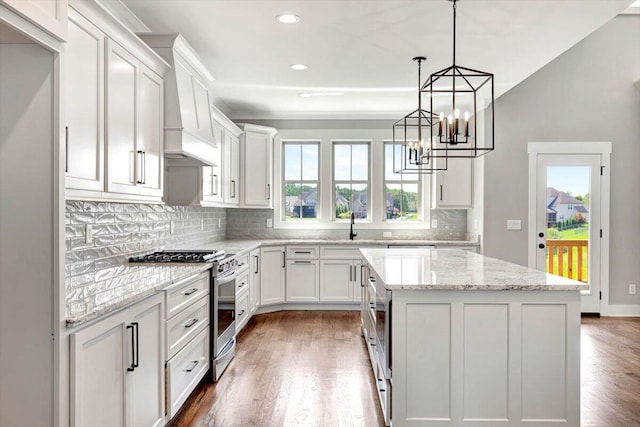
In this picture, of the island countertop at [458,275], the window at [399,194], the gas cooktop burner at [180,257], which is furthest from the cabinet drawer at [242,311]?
the window at [399,194]

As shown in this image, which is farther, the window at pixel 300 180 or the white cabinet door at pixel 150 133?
the window at pixel 300 180

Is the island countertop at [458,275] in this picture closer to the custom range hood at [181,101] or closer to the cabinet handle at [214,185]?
the custom range hood at [181,101]

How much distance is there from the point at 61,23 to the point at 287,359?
3.01 m

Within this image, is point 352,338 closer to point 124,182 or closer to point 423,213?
point 423,213

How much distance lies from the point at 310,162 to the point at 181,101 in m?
3.33

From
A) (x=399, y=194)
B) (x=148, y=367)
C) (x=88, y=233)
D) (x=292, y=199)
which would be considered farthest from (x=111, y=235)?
(x=399, y=194)

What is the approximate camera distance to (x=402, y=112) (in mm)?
6102

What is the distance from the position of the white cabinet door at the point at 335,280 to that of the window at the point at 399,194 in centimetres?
107

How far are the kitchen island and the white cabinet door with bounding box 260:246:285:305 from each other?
3219mm

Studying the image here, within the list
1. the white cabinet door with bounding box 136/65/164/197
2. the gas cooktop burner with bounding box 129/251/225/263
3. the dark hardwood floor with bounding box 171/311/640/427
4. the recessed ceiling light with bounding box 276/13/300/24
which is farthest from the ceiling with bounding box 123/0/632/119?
the dark hardwood floor with bounding box 171/311/640/427

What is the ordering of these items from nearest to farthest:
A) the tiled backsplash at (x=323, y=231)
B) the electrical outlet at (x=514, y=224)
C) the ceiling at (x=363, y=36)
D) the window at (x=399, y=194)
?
the ceiling at (x=363, y=36) < the electrical outlet at (x=514, y=224) < the tiled backsplash at (x=323, y=231) < the window at (x=399, y=194)

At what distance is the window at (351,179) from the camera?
20.7ft

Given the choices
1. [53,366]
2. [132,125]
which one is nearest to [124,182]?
[132,125]

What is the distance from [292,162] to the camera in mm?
6355
